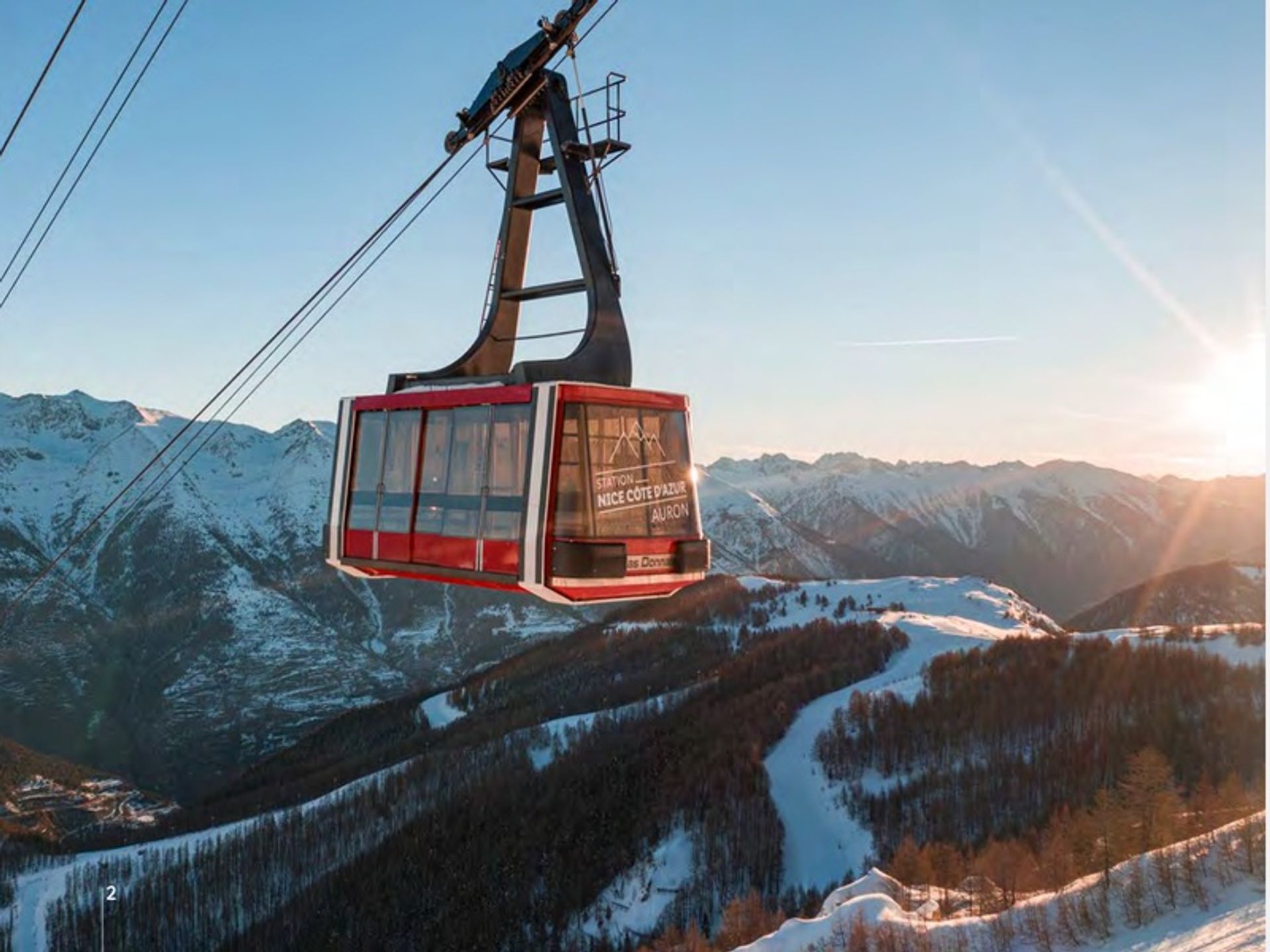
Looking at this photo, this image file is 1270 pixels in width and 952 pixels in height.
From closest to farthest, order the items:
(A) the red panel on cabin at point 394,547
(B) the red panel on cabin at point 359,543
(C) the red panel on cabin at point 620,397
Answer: (C) the red panel on cabin at point 620,397
(A) the red panel on cabin at point 394,547
(B) the red panel on cabin at point 359,543

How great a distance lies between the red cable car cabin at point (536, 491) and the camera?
14305 mm

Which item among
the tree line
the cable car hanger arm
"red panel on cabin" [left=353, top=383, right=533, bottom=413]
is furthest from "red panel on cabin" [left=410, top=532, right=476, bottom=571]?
the tree line

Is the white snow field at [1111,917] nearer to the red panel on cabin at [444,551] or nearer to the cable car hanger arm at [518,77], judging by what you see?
the red panel on cabin at [444,551]

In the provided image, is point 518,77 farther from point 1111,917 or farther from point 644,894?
point 644,894

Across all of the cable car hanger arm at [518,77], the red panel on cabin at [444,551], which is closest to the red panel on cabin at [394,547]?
the red panel on cabin at [444,551]

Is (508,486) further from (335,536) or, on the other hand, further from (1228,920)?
(1228,920)

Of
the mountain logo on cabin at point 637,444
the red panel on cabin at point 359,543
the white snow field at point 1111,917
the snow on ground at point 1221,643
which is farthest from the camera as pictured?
the snow on ground at point 1221,643

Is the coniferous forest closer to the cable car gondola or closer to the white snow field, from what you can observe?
the white snow field

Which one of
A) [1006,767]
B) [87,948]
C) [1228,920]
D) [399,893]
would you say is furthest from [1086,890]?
[87,948]

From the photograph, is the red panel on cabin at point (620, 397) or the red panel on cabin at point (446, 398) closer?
the red panel on cabin at point (620, 397)

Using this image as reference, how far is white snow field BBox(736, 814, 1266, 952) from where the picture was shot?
246 feet

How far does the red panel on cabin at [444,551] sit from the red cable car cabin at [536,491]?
22 mm

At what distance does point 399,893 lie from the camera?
580ft

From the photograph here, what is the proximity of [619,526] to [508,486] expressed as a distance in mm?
1661
